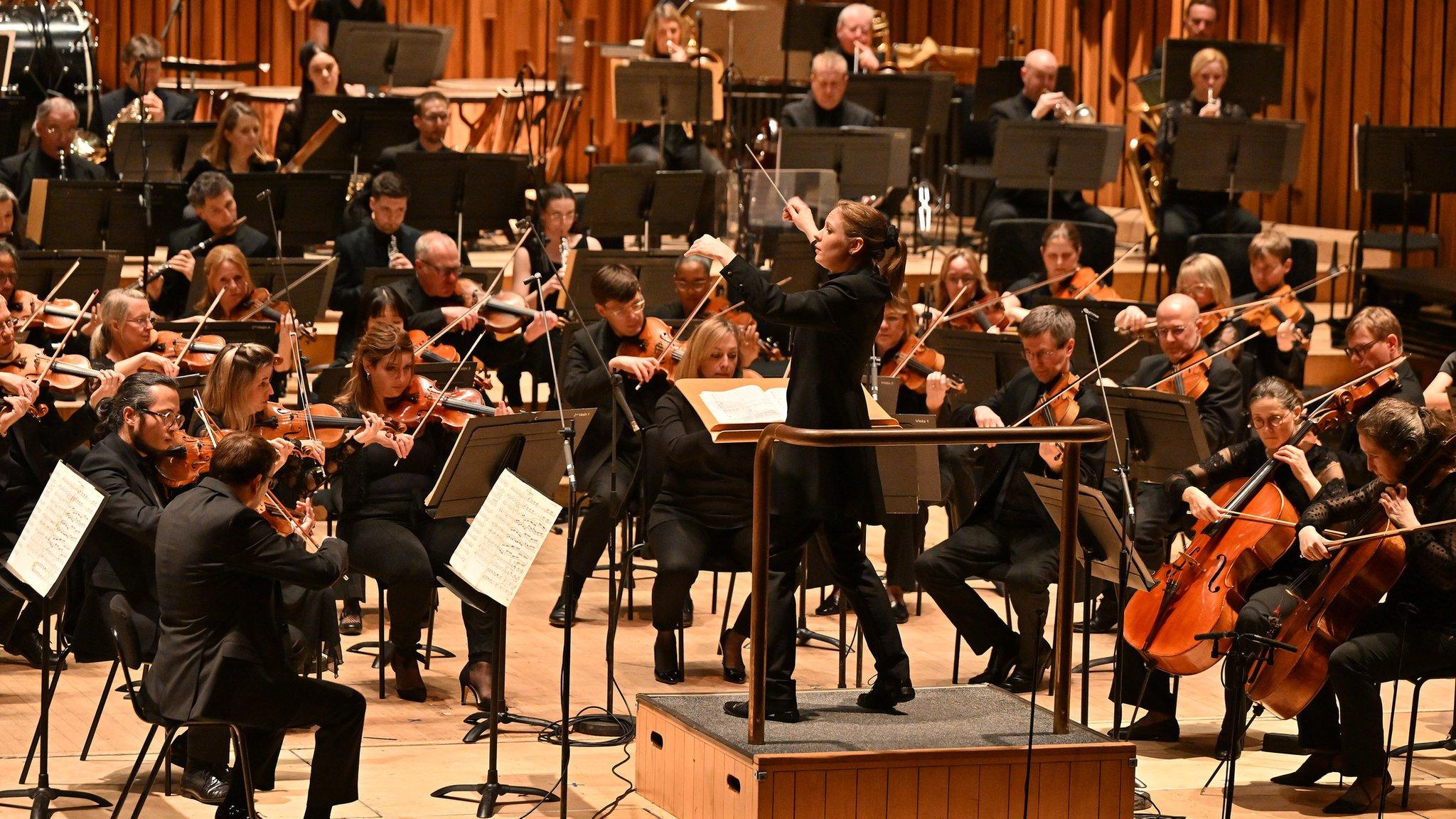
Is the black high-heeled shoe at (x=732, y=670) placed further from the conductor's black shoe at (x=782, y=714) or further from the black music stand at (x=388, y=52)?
the black music stand at (x=388, y=52)

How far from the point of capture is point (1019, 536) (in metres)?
5.48

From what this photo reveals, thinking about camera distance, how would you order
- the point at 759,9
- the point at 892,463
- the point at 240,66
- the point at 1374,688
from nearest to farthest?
the point at 1374,688
the point at 892,463
the point at 759,9
the point at 240,66

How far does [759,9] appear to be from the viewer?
10.5 meters

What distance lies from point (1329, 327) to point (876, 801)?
5971 mm

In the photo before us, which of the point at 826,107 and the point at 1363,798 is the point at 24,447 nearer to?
the point at 1363,798

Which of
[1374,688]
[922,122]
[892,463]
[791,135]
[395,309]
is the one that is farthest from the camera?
[922,122]

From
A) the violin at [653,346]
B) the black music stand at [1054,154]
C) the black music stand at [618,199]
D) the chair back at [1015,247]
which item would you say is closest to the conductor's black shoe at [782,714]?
the violin at [653,346]

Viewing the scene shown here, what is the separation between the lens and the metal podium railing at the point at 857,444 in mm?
3693

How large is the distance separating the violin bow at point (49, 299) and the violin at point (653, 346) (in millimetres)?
1763

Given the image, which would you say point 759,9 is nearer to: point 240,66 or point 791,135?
point 791,135

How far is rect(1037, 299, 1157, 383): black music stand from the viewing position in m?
6.67

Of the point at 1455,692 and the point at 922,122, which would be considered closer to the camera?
the point at 1455,692

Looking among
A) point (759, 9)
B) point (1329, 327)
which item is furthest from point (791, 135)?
point (1329, 327)

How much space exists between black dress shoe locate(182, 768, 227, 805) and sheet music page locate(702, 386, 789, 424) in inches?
57.2
